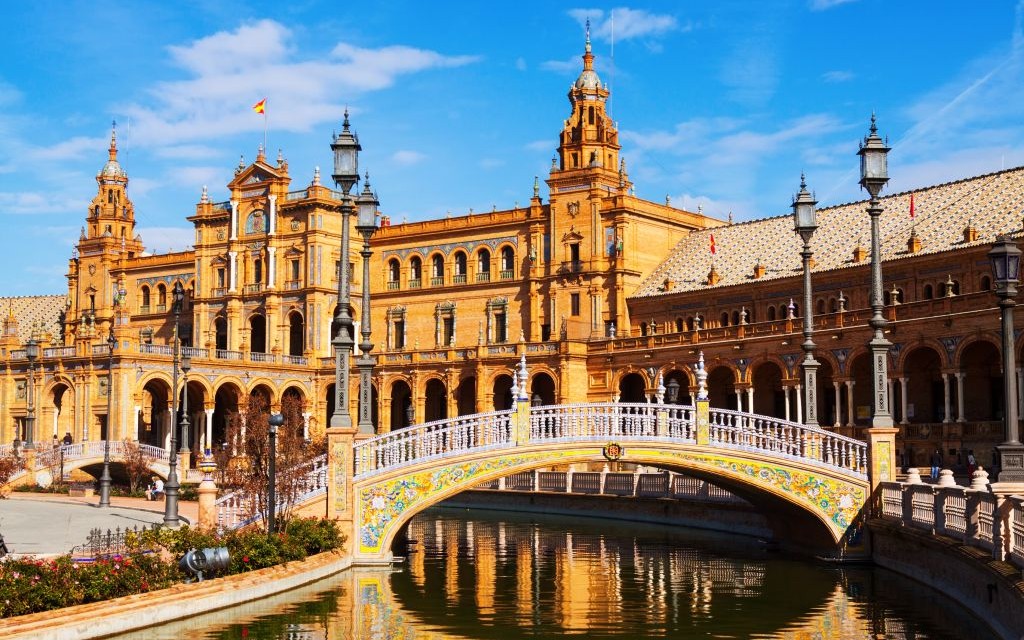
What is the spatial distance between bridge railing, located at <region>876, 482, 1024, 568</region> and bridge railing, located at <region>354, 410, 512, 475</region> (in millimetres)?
8250

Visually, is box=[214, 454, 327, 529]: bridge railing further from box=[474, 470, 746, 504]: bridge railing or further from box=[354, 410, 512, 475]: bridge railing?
box=[474, 470, 746, 504]: bridge railing

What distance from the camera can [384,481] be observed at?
28234mm

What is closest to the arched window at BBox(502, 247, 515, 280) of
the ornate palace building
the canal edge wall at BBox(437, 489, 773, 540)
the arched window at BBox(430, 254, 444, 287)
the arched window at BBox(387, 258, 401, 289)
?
the ornate palace building

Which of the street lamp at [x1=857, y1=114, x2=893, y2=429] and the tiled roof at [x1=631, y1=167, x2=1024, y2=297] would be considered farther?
the tiled roof at [x1=631, y1=167, x2=1024, y2=297]

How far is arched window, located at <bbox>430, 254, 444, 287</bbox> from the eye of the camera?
80.2 meters

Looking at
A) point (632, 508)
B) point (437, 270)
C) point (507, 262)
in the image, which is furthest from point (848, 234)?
point (437, 270)

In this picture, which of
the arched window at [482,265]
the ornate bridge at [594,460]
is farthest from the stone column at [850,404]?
the arched window at [482,265]

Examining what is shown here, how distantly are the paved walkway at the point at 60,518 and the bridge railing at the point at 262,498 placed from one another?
337 cm

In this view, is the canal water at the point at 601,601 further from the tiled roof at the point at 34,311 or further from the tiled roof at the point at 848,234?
the tiled roof at the point at 34,311

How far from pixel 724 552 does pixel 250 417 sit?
18244mm

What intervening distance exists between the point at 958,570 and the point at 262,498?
14525mm

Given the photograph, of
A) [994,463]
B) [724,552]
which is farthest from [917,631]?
[994,463]

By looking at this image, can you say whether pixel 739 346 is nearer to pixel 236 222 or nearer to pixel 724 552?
pixel 724 552

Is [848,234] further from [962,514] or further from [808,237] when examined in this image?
[962,514]
